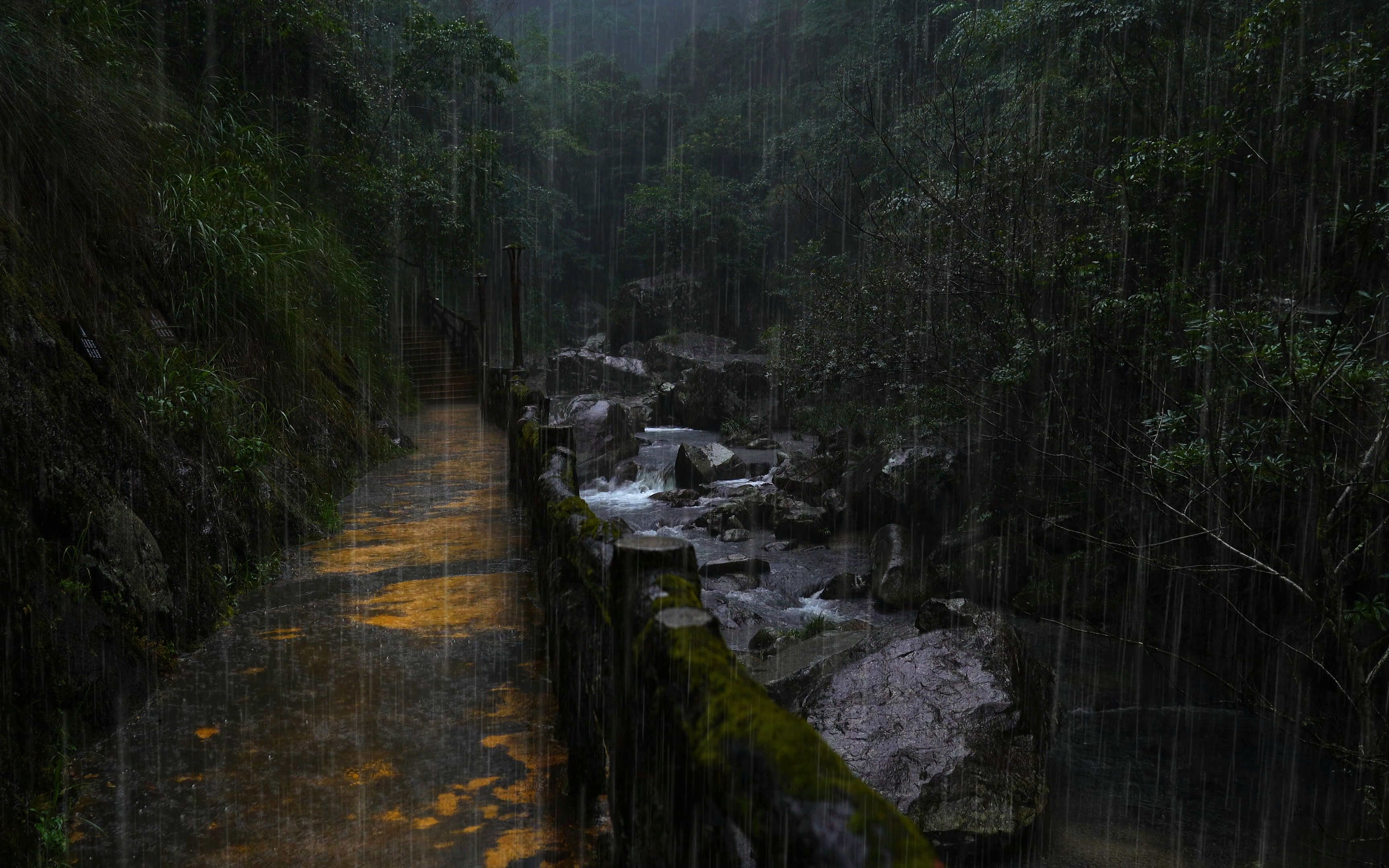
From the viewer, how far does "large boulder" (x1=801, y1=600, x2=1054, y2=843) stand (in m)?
4.94

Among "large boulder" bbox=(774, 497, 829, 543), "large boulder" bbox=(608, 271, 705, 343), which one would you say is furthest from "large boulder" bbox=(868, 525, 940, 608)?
"large boulder" bbox=(608, 271, 705, 343)

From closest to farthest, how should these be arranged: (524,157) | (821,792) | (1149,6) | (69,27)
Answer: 1. (821,792)
2. (69,27)
3. (1149,6)
4. (524,157)

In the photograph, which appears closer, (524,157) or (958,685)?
(958,685)

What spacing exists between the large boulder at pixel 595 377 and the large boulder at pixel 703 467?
10.6 metres

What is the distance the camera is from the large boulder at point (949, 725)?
494 centimetres

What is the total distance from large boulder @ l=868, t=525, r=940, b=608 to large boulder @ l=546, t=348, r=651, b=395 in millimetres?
17871

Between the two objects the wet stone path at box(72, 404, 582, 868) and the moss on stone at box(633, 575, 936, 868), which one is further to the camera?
the wet stone path at box(72, 404, 582, 868)

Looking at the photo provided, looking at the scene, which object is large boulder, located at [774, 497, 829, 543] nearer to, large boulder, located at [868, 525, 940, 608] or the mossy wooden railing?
large boulder, located at [868, 525, 940, 608]

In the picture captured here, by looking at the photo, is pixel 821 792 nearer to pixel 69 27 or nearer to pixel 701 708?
pixel 701 708

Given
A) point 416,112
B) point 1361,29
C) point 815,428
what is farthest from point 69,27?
point 416,112

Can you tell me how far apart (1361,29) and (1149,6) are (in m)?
3.32

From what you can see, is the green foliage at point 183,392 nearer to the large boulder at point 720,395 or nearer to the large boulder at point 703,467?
the large boulder at point 703,467

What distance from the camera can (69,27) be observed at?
691cm

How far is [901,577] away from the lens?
964 centimetres
